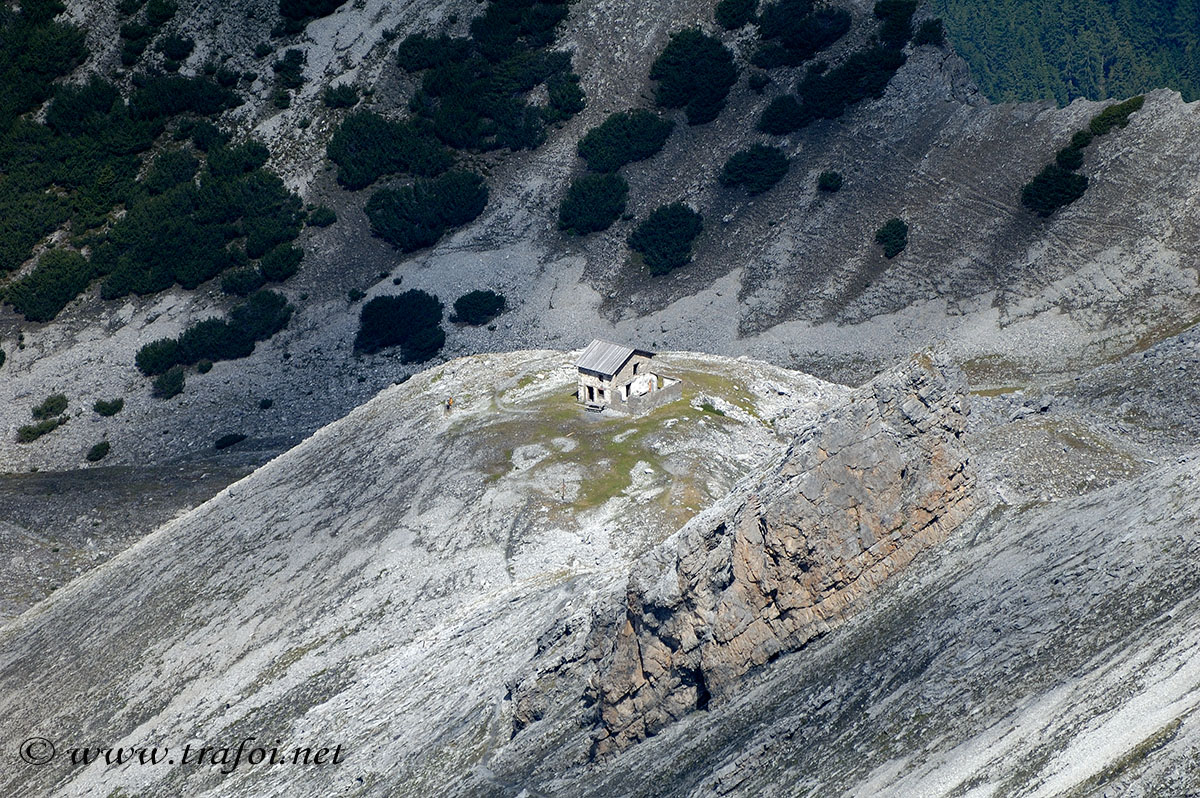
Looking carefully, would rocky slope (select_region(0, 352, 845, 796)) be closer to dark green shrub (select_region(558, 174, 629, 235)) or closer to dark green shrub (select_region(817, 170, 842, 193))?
dark green shrub (select_region(817, 170, 842, 193))

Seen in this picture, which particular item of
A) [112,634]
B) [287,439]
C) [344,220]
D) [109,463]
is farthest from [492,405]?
[344,220]

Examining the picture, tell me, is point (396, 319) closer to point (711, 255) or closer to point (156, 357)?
point (156, 357)

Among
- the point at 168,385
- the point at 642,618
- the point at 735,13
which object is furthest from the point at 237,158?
the point at 642,618

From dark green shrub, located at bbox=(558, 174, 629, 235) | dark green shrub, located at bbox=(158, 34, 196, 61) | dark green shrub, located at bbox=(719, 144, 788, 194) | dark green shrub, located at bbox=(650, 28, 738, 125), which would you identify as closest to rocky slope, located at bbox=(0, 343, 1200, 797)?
dark green shrub, located at bbox=(719, 144, 788, 194)

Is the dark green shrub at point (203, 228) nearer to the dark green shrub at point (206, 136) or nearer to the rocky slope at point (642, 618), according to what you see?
the dark green shrub at point (206, 136)

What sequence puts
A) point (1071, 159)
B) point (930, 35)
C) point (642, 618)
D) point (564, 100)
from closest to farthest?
1. point (642, 618)
2. point (1071, 159)
3. point (930, 35)
4. point (564, 100)

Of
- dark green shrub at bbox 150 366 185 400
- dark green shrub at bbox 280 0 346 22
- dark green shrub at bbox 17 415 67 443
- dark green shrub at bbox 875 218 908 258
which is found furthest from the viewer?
dark green shrub at bbox 280 0 346 22

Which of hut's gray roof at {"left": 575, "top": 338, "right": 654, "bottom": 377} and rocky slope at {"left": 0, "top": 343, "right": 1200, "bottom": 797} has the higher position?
hut's gray roof at {"left": 575, "top": 338, "right": 654, "bottom": 377}
